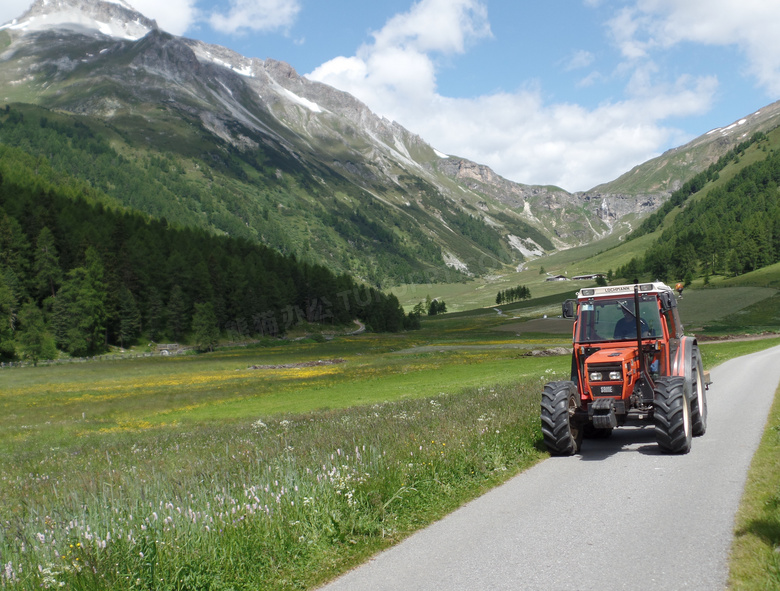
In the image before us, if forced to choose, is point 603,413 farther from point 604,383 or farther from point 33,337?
point 33,337

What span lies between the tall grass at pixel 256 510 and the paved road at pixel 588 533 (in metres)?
0.62

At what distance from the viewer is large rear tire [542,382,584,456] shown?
12523 millimetres

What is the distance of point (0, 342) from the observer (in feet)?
239

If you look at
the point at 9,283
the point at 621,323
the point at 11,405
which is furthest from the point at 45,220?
the point at 621,323

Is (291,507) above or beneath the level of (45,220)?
beneath

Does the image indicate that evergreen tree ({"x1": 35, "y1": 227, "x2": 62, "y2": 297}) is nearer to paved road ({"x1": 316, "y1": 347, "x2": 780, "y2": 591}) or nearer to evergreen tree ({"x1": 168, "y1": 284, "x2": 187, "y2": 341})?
evergreen tree ({"x1": 168, "y1": 284, "x2": 187, "y2": 341})

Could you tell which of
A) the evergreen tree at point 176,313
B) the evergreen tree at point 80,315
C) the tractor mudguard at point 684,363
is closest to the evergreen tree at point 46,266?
the evergreen tree at point 80,315

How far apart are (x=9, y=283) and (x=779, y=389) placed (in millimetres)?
94147

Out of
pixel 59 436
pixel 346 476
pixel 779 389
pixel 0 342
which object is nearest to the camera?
pixel 346 476

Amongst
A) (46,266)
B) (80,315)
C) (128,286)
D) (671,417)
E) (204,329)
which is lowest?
(671,417)

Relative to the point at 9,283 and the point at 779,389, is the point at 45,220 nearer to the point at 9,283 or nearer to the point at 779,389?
the point at 9,283

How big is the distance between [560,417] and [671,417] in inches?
99.5

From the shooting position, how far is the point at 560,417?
12531 millimetres

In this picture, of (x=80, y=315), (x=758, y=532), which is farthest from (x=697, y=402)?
(x=80, y=315)
